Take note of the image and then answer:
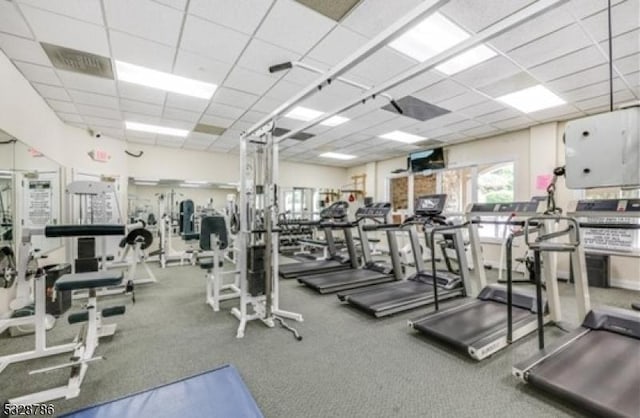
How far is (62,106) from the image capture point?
4.91m

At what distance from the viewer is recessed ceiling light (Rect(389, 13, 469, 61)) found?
2791 millimetres

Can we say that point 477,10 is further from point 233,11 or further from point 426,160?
point 426,160

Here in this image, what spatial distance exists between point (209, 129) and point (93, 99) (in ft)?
6.82

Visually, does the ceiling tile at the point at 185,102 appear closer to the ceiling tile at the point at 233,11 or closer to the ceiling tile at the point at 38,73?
the ceiling tile at the point at 38,73

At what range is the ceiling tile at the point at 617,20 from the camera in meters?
2.55

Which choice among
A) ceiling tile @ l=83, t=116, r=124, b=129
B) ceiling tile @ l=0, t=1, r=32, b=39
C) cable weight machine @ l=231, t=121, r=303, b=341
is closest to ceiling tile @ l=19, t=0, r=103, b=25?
ceiling tile @ l=0, t=1, r=32, b=39

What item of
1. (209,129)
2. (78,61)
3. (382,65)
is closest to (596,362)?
(382,65)

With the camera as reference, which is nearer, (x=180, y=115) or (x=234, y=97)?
(x=234, y=97)

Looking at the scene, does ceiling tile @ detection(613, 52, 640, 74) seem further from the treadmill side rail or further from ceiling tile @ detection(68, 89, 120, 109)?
ceiling tile @ detection(68, 89, 120, 109)

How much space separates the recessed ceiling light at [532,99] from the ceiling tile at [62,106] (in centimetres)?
707

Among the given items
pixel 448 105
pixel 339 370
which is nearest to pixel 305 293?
pixel 339 370

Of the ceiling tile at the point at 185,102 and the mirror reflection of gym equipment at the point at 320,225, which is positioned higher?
the ceiling tile at the point at 185,102

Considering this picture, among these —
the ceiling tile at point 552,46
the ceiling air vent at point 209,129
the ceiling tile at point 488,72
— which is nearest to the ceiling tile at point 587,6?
the ceiling tile at point 552,46

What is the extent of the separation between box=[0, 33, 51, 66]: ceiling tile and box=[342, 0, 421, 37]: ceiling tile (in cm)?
337
